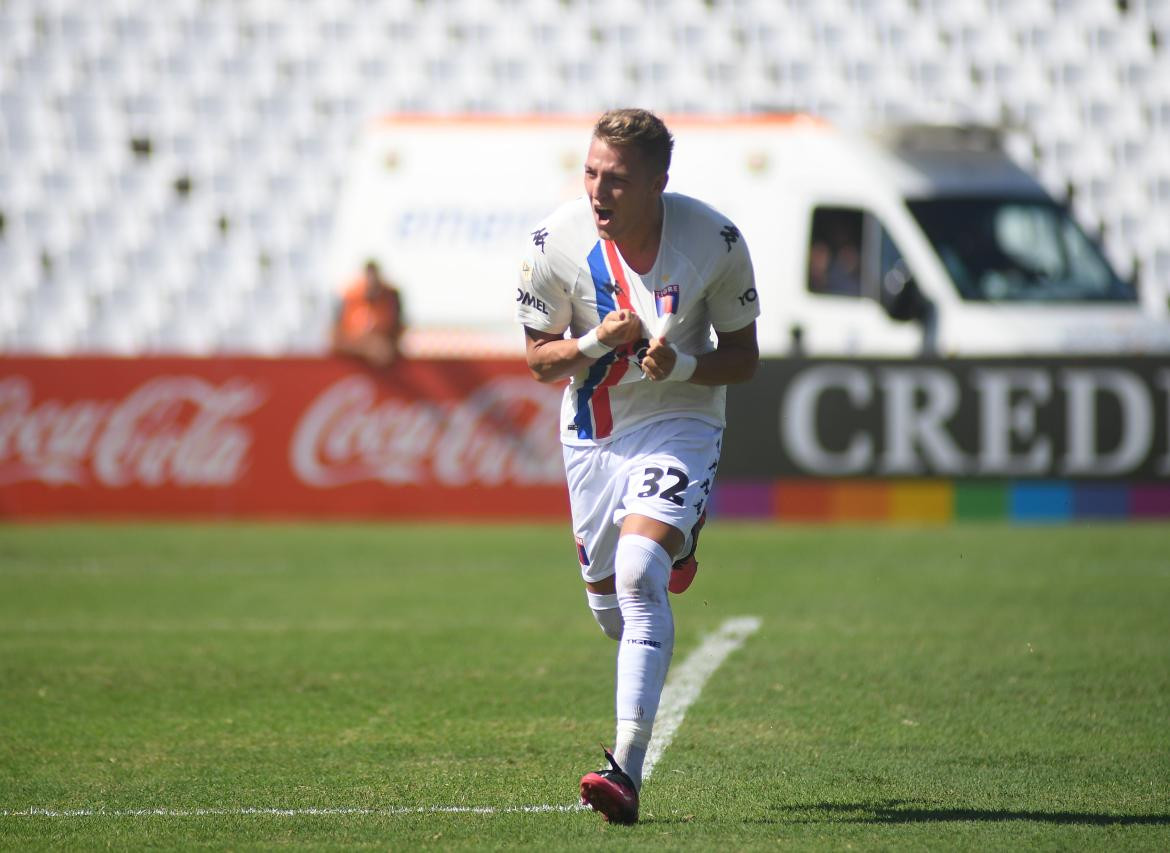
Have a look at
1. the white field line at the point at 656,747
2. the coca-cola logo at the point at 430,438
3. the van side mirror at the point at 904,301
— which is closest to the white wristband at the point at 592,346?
the white field line at the point at 656,747

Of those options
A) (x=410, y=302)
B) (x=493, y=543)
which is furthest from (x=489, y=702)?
(x=410, y=302)

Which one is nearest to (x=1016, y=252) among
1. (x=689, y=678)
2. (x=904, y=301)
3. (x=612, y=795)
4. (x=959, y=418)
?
(x=904, y=301)

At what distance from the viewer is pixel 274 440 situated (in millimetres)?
14180

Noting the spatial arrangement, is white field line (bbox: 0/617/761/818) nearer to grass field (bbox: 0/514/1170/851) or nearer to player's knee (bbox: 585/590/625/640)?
grass field (bbox: 0/514/1170/851)

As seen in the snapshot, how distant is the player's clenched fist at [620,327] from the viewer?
491 cm

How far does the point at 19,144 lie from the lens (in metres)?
20.4

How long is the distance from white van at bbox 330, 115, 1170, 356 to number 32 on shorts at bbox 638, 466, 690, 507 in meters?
9.47

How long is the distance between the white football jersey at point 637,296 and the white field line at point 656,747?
118 cm

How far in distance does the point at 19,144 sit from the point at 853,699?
1615cm

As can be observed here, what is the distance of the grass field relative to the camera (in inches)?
196

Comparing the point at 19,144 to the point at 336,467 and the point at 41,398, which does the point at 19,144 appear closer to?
the point at 41,398

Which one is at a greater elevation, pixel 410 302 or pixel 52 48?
pixel 52 48

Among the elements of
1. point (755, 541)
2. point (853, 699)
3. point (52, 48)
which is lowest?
point (755, 541)

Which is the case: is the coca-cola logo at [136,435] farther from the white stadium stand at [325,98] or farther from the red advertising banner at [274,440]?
the white stadium stand at [325,98]
